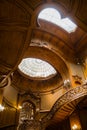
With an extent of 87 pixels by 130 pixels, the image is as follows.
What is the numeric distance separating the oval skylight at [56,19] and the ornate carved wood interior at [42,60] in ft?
0.39

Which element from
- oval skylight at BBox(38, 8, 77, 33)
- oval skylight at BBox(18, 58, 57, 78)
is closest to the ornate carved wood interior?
oval skylight at BBox(18, 58, 57, 78)

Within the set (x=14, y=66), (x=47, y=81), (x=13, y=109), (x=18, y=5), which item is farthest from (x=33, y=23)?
(x=47, y=81)

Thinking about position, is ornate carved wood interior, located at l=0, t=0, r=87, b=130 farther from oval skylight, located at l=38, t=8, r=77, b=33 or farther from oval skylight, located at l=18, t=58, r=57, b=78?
oval skylight, located at l=38, t=8, r=77, b=33

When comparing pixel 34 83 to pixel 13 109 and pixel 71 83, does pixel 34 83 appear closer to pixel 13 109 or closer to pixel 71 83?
pixel 13 109

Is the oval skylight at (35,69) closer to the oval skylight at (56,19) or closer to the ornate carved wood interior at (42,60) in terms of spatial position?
the ornate carved wood interior at (42,60)

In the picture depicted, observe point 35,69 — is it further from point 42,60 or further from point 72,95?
point 72,95

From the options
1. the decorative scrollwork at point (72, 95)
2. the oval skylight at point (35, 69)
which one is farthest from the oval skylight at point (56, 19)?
the decorative scrollwork at point (72, 95)

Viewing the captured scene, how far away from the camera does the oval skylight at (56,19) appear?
13.9 m

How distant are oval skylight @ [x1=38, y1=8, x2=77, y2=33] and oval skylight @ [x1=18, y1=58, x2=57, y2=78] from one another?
5070 mm

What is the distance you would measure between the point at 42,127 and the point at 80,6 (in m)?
8.62

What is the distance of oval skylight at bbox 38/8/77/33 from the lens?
1391 cm

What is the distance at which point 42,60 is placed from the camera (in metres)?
14.5

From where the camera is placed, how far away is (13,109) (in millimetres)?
13625

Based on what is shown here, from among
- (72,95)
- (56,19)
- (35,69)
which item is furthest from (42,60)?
(72,95)
